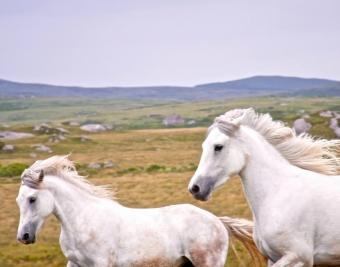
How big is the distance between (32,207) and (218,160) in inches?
119

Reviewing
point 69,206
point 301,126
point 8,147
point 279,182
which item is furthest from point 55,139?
point 279,182

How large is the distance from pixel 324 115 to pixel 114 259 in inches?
3100

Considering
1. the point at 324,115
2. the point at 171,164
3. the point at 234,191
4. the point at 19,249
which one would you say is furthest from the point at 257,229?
the point at 324,115

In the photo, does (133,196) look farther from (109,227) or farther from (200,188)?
(200,188)

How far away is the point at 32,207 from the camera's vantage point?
8461 millimetres

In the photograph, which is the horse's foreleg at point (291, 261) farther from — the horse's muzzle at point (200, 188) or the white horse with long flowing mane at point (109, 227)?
the white horse with long flowing mane at point (109, 227)

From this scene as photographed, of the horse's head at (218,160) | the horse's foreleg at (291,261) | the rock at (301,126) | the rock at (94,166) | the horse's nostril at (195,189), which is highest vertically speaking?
the horse's head at (218,160)

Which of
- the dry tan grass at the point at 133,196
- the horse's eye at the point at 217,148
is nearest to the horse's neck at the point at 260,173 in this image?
the horse's eye at the point at 217,148

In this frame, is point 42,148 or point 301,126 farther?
point 301,126

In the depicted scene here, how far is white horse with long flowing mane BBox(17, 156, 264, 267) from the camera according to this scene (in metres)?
8.48

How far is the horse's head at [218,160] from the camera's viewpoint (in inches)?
282

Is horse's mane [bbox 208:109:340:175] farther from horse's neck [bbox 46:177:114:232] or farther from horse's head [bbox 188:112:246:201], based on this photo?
horse's neck [bbox 46:177:114:232]

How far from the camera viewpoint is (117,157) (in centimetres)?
6275

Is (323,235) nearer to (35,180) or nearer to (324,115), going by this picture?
(35,180)
